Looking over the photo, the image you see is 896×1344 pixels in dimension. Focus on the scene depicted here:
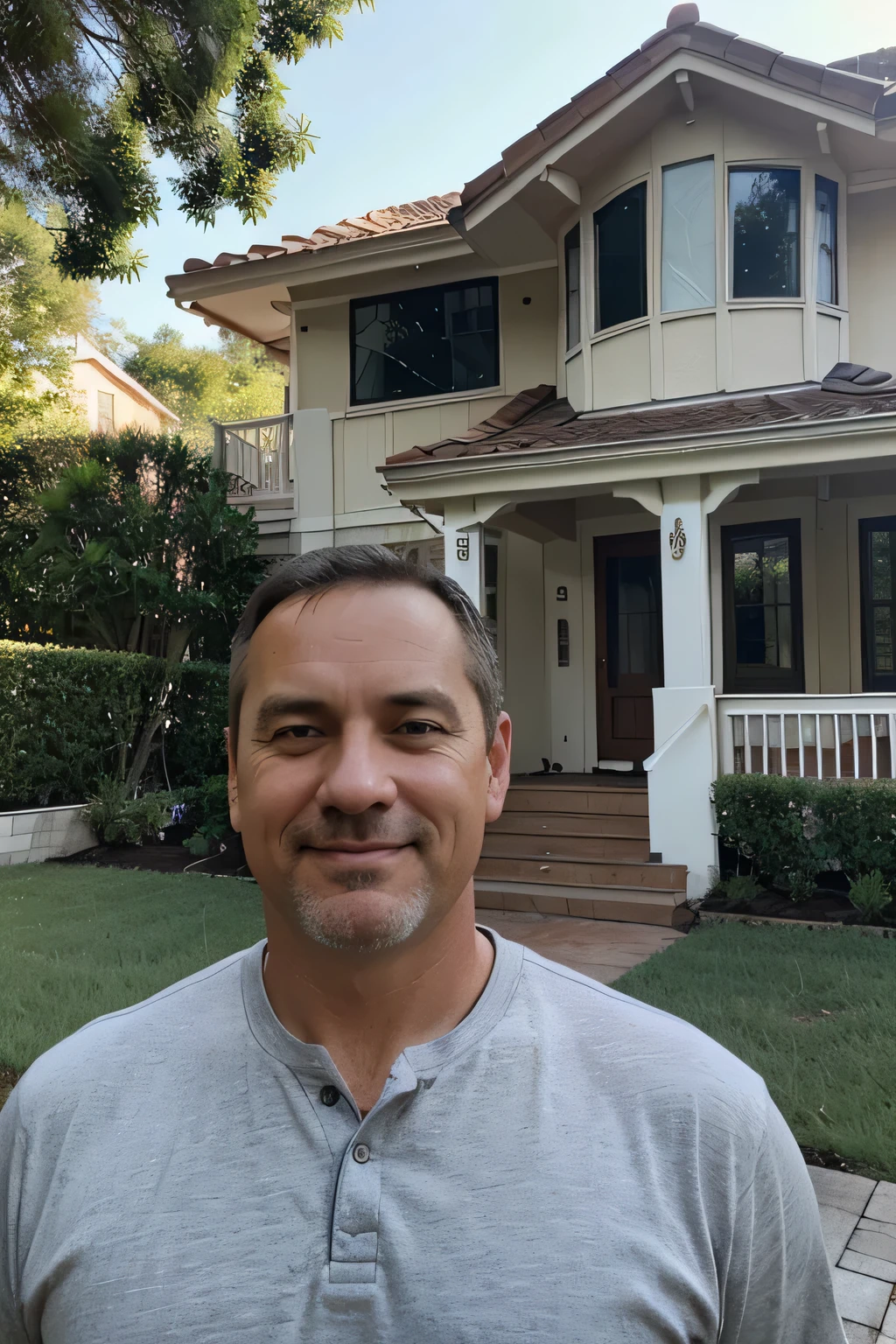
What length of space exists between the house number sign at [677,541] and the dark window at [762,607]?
2.22m

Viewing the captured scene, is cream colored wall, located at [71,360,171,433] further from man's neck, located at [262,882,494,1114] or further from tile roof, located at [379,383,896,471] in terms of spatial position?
man's neck, located at [262,882,494,1114]

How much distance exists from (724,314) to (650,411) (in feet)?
3.43

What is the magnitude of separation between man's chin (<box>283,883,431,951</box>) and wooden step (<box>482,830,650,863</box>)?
6.90 metres

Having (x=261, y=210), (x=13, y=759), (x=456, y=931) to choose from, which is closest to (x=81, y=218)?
(x=261, y=210)

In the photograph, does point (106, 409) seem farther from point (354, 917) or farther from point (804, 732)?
point (354, 917)

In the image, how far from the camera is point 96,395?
3328cm

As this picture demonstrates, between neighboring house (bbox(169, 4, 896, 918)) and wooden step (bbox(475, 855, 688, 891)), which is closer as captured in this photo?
wooden step (bbox(475, 855, 688, 891))

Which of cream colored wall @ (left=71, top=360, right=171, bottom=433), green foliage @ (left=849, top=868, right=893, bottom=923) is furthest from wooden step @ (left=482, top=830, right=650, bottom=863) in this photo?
cream colored wall @ (left=71, top=360, right=171, bottom=433)

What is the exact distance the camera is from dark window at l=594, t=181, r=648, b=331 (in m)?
9.27

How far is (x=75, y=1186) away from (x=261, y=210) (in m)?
9.62

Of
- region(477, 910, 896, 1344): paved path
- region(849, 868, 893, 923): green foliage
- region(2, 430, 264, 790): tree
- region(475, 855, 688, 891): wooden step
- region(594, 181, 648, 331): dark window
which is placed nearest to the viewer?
region(477, 910, 896, 1344): paved path

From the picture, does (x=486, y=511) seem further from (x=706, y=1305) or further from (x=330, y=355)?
(x=706, y=1305)

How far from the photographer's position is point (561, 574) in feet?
35.5

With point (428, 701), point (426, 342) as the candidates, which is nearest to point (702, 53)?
point (426, 342)
